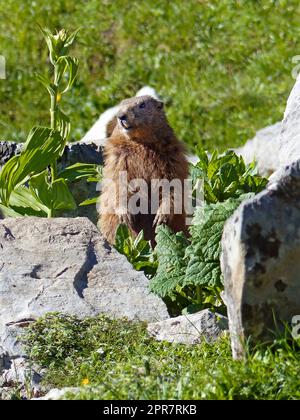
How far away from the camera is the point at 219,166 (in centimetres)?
784

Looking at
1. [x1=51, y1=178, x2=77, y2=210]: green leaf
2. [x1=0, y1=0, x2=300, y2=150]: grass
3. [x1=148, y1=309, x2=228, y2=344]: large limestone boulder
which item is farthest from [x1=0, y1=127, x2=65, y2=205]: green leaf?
[x1=0, y1=0, x2=300, y2=150]: grass

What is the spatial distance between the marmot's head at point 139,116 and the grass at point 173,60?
304cm

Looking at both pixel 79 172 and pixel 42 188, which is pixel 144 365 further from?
pixel 79 172

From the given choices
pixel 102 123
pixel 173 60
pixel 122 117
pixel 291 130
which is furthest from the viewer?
Result: pixel 173 60

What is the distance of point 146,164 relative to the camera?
8.74 m

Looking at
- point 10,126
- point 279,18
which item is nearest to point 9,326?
point 10,126

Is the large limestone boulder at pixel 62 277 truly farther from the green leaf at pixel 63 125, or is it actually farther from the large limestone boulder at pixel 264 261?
the large limestone boulder at pixel 264 261

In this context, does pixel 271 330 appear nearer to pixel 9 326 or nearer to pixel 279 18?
pixel 9 326

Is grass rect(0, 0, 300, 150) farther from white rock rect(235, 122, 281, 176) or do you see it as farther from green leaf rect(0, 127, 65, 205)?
green leaf rect(0, 127, 65, 205)

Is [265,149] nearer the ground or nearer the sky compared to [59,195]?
nearer the sky

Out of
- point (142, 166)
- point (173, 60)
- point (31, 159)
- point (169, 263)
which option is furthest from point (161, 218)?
point (173, 60)

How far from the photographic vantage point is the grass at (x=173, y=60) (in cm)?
1227

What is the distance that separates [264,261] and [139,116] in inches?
164

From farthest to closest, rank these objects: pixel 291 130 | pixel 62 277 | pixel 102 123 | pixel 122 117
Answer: pixel 102 123 → pixel 122 117 → pixel 291 130 → pixel 62 277
